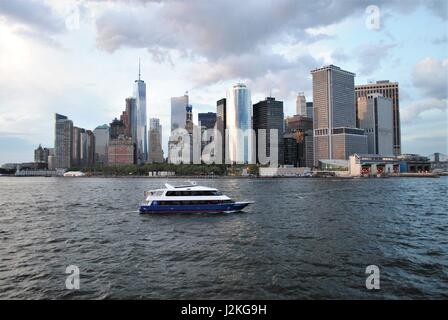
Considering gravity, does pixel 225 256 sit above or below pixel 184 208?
below

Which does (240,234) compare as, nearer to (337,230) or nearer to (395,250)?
(337,230)

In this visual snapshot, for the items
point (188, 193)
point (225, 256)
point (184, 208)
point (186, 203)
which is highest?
point (188, 193)

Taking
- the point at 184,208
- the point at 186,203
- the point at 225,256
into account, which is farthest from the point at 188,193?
the point at 225,256

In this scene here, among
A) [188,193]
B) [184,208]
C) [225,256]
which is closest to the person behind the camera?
[225,256]

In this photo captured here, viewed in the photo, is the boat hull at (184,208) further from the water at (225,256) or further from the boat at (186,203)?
the water at (225,256)

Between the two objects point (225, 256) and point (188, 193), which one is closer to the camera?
point (225, 256)

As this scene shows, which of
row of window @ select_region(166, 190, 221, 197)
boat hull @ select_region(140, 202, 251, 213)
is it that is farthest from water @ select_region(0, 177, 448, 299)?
row of window @ select_region(166, 190, 221, 197)

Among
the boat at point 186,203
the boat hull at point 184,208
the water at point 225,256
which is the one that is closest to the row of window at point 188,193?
the boat at point 186,203

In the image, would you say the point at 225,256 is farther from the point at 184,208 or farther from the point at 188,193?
the point at 188,193

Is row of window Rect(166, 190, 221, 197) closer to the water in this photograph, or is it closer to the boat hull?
the boat hull

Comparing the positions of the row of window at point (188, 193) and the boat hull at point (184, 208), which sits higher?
the row of window at point (188, 193)

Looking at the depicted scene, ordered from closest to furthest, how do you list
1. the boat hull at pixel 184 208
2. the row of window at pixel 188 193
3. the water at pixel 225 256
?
the water at pixel 225 256 < the boat hull at pixel 184 208 < the row of window at pixel 188 193
